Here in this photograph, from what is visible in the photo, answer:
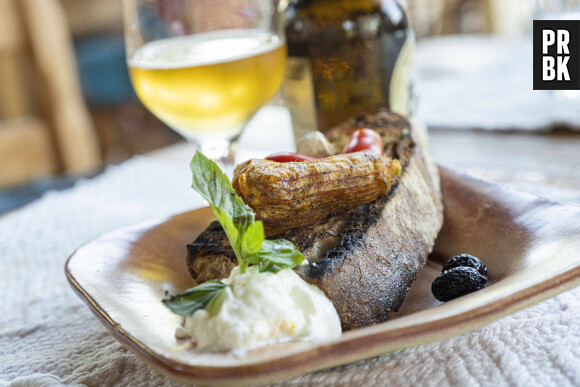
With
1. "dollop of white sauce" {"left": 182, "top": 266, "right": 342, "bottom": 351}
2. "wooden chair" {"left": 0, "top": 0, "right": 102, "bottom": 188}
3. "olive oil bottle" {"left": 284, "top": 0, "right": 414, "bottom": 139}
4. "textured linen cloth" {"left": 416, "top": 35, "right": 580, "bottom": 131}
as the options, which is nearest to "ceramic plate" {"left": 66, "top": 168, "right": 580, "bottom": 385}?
"dollop of white sauce" {"left": 182, "top": 266, "right": 342, "bottom": 351}

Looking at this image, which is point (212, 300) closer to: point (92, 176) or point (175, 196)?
point (175, 196)

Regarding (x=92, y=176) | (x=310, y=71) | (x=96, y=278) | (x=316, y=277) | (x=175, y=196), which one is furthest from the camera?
(x=92, y=176)

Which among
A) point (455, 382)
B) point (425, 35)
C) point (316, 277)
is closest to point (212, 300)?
point (316, 277)

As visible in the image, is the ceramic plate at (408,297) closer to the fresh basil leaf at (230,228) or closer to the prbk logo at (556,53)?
the fresh basil leaf at (230,228)

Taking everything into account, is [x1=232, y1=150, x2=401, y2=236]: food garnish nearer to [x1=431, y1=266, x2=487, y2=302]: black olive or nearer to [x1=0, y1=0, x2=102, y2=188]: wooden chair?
[x1=431, y1=266, x2=487, y2=302]: black olive

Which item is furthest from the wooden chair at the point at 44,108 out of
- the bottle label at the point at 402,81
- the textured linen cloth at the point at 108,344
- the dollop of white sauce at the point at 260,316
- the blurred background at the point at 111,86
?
the dollop of white sauce at the point at 260,316

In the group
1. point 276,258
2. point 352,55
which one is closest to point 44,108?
point 352,55

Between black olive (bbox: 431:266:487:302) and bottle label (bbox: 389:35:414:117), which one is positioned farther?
bottle label (bbox: 389:35:414:117)

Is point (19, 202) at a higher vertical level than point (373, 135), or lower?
lower
